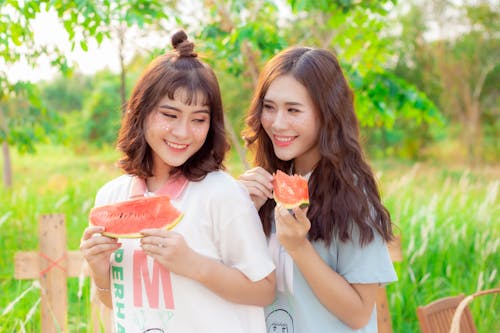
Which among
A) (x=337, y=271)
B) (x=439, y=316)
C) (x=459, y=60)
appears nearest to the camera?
(x=337, y=271)

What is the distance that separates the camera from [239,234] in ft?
6.51

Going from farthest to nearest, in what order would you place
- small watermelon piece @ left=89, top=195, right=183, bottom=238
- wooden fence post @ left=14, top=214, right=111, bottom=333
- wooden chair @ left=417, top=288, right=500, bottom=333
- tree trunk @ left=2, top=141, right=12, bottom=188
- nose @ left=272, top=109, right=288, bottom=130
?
1. tree trunk @ left=2, top=141, right=12, bottom=188
2. wooden fence post @ left=14, top=214, right=111, bottom=333
3. wooden chair @ left=417, top=288, right=500, bottom=333
4. nose @ left=272, top=109, right=288, bottom=130
5. small watermelon piece @ left=89, top=195, right=183, bottom=238

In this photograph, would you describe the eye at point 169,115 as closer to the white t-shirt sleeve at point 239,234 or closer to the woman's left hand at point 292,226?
the white t-shirt sleeve at point 239,234

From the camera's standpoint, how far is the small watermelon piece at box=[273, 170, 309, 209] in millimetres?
2045

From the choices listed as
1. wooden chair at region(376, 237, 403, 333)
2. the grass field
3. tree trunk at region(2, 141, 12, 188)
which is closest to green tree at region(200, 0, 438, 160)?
the grass field

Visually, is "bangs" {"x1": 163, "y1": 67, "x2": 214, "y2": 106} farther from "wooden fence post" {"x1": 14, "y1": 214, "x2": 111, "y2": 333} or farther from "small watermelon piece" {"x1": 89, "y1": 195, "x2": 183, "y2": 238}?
"wooden fence post" {"x1": 14, "y1": 214, "x2": 111, "y2": 333}

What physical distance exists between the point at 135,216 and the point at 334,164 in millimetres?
783

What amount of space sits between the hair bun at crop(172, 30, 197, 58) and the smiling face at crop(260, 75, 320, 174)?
13.9 inches

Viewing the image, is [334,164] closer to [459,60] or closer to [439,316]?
[439,316]

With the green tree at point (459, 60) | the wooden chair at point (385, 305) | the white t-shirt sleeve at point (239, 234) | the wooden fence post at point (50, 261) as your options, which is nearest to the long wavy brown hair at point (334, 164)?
the white t-shirt sleeve at point (239, 234)

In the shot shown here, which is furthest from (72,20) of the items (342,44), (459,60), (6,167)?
(459,60)

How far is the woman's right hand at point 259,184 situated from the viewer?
2229 millimetres

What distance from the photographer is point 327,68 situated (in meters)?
2.27

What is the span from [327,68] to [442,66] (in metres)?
18.9
